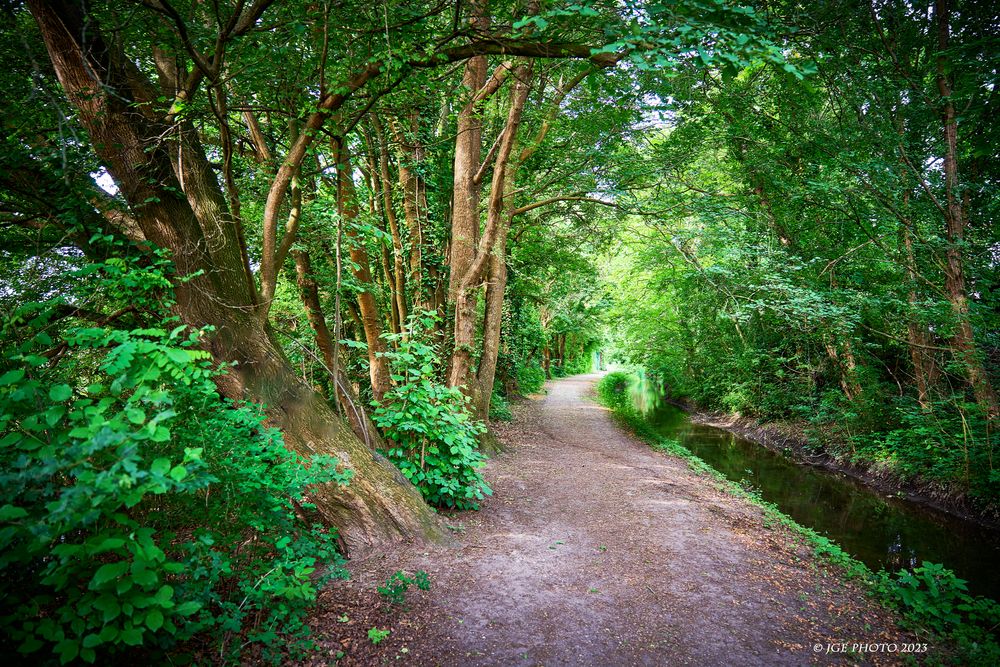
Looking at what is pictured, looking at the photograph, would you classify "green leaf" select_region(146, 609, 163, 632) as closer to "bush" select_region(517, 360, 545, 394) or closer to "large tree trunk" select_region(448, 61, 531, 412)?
"large tree trunk" select_region(448, 61, 531, 412)

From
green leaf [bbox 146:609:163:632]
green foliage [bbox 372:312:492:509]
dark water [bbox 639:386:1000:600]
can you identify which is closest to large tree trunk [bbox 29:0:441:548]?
green foliage [bbox 372:312:492:509]

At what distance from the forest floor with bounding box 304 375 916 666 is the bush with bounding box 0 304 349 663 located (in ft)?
2.24

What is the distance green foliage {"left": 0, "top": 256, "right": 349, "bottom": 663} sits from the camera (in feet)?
5.28

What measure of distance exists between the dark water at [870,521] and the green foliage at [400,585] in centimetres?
608

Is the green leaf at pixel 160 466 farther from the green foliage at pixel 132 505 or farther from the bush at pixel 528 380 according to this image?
the bush at pixel 528 380

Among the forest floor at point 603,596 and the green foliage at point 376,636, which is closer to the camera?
the green foliage at point 376,636

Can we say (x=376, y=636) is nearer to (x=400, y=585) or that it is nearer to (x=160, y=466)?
(x=400, y=585)

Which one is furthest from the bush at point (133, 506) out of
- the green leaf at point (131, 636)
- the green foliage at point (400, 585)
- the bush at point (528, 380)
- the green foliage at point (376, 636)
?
the bush at point (528, 380)

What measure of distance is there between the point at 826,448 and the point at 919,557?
5537mm

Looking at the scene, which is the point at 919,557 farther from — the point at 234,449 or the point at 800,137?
the point at 234,449

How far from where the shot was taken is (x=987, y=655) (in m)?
3.41

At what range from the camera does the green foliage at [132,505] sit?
5.28 feet

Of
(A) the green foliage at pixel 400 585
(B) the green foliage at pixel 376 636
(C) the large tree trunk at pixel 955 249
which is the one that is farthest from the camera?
(C) the large tree trunk at pixel 955 249

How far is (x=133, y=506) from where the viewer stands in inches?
87.7
